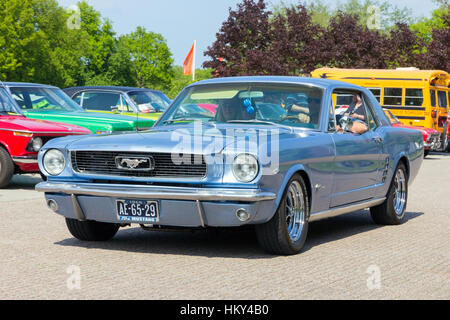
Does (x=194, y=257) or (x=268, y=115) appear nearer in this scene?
(x=194, y=257)

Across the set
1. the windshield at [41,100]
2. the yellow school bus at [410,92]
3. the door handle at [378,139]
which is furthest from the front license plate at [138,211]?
the yellow school bus at [410,92]

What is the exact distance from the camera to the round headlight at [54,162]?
6.89 metres

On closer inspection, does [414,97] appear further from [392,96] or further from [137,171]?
[137,171]

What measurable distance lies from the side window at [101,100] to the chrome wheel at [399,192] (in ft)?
31.1

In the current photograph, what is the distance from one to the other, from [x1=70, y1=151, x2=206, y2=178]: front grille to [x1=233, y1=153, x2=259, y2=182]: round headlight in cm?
26

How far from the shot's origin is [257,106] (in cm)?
762

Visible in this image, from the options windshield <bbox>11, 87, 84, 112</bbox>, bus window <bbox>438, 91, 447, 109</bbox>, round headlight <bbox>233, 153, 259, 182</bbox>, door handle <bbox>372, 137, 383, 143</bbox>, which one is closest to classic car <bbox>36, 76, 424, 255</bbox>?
round headlight <bbox>233, 153, 259, 182</bbox>

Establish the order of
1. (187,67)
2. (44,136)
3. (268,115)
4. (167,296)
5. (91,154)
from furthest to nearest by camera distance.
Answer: (187,67)
(44,136)
(268,115)
(91,154)
(167,296)

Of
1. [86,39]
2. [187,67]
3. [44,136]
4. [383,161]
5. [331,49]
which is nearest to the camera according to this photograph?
[383,161]

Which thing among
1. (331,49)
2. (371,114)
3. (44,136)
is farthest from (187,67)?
(371,114)

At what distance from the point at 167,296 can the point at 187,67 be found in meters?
47.2

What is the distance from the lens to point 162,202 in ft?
20.7

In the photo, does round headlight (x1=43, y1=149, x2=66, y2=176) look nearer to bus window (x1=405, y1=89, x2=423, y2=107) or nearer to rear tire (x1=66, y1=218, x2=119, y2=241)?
rear tire (x1=66, y1=218, x2=119, y2=241)

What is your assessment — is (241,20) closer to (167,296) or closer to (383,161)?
(383,161)
